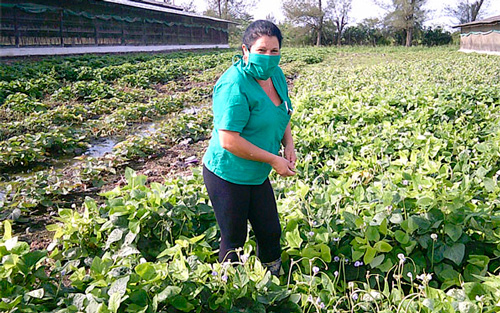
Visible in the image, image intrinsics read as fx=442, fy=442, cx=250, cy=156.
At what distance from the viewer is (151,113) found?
8648 millimetres

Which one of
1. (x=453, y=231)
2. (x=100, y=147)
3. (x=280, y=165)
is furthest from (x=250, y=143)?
(x=100, y=147)

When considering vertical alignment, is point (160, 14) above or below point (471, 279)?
above

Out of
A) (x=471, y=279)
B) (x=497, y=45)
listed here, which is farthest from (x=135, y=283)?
(x=497, y=45)

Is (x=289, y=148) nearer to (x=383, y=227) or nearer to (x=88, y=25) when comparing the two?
(x=383, y=227)

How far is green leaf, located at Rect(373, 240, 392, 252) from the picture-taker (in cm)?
240

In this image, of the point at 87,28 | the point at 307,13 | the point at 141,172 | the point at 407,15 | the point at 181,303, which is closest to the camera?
the point at 181,303

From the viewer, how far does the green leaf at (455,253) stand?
93.2 inches

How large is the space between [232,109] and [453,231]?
141cm

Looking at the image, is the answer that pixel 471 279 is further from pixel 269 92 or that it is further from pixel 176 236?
pixel 176 236

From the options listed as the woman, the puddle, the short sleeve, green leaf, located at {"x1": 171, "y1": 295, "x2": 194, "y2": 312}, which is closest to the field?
green leaf, located at {"x1": 171, "y1": 295, "x2": 194, "y2": 312}

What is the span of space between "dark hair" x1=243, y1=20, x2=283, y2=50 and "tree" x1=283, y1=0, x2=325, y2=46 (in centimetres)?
5341

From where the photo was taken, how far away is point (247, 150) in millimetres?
2082

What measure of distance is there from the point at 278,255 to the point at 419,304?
34.3 inches

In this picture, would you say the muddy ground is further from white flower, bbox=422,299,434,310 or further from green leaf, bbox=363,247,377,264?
white flower, bbox=422,299,434,310
